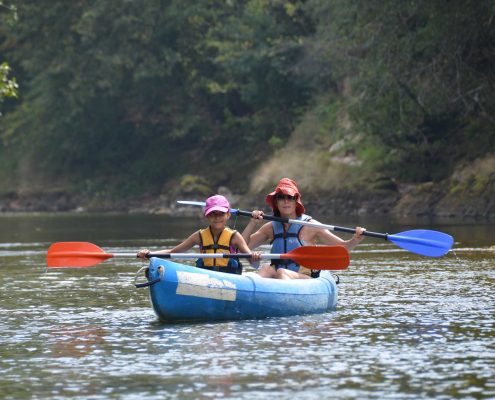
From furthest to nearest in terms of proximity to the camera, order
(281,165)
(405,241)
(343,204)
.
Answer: (281,165) < (343,204) < (405,241)

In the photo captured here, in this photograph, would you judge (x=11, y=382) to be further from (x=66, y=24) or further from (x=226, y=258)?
(x=66, y=24)

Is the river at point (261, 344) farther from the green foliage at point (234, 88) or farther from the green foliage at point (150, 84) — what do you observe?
the green foliage at point (150, 84)

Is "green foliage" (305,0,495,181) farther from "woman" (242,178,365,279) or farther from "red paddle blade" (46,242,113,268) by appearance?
"red paddle blade" (46,242,113,268)

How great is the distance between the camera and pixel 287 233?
15414 mm

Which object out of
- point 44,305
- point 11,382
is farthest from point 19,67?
point 11,382

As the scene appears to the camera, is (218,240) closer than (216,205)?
No

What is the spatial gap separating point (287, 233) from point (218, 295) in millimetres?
1801

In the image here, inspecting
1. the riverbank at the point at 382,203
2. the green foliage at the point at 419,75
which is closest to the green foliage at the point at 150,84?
the riverbank at the point at 382,203

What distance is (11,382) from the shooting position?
1061cm

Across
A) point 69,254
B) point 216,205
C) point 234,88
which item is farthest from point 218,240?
point 234,88

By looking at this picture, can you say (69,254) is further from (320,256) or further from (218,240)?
(320,256)

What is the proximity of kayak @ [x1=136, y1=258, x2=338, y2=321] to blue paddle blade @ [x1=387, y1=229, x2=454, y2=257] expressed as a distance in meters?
1.86

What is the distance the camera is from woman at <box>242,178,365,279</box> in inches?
591

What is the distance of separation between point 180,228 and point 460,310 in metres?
21.0
